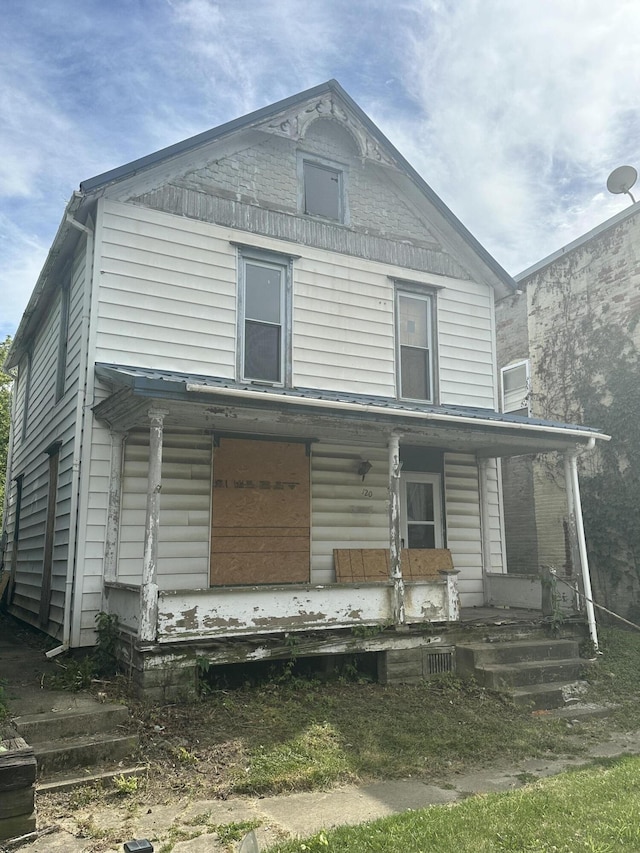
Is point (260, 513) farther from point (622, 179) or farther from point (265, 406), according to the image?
point (622, 179)

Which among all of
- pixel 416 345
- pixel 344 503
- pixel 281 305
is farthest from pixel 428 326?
pixel 344 503

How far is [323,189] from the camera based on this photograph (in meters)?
10.7

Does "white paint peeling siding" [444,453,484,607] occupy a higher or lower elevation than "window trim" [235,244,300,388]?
lower

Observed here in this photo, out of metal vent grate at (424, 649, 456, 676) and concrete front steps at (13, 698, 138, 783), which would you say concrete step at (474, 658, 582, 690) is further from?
concrete front steps at (13, 698, 138, 783)

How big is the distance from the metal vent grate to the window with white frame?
8420 mm

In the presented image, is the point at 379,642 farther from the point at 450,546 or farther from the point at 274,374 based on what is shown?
the point at 274,374

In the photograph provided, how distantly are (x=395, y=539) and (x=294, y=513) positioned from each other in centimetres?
181

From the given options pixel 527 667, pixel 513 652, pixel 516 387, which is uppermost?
pixel 516 387

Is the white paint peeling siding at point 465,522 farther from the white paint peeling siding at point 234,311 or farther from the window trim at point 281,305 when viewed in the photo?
the window trim at point 281,305

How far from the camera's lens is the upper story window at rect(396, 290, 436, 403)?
10820 millimetres

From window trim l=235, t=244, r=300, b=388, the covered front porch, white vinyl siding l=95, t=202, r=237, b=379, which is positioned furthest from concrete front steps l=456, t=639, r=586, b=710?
white vinyl siding l=95, t=202, r=237, b=379

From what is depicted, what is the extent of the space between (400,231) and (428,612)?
6.27 metres

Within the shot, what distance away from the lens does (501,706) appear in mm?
7172

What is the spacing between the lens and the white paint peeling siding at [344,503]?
9602mm
